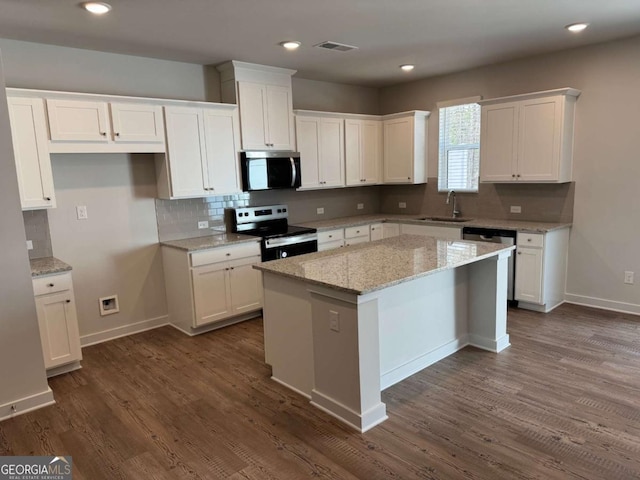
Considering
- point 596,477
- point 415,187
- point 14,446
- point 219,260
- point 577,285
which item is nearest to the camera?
point 596,477

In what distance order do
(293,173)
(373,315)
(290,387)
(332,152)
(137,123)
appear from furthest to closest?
(332,152) → (293,173) → (137,123) → (290,387) → (373,315)

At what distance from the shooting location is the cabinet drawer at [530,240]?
174 inches

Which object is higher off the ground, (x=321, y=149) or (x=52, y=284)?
(x=321, y=149)

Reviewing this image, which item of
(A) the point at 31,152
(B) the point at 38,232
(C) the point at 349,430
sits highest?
(A) the point at 31,152

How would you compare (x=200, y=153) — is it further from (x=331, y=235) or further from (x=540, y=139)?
(x=540, y=139)

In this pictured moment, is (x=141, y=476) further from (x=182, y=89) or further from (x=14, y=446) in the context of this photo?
(x=182, y=89)

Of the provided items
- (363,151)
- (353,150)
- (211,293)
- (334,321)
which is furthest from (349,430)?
(363,151)

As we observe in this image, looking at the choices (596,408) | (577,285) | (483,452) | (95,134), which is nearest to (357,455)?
(483,452)

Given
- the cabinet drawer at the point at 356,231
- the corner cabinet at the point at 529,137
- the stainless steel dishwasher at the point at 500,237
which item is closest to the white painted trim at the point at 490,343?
the stainless steel dishwasher at the point at 500,237

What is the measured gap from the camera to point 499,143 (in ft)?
15.9

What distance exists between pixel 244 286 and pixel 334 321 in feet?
6.81

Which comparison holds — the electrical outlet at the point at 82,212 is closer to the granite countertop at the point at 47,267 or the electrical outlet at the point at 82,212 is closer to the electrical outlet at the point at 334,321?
the granite countertop at the point at 47,267

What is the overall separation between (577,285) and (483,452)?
316cm

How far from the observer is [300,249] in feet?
16.0
